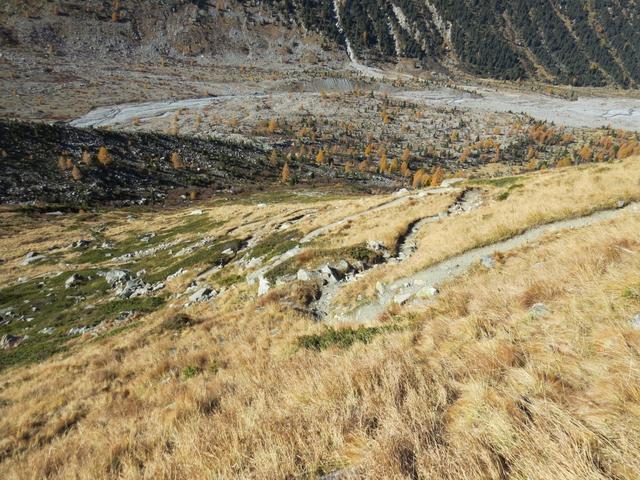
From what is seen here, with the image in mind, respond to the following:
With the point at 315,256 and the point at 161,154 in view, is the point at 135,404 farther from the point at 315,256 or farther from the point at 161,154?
the point at 161,154

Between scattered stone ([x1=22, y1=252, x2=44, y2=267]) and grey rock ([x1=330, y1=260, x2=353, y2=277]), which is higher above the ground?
grey rock ([x1=330, y1=260, x2=353, y2=277])

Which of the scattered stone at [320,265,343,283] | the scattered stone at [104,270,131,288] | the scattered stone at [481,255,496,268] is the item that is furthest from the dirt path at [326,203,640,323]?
the scattered stone at [104,270,131,288]

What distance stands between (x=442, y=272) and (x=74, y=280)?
1362 inches

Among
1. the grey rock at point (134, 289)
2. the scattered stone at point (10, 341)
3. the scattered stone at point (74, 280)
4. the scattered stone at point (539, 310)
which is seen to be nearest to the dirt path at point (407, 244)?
the scattered stone at point (539, 310)

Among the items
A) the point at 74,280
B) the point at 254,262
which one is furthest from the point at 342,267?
the point at 74,280

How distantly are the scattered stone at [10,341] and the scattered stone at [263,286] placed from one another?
60.2 ft

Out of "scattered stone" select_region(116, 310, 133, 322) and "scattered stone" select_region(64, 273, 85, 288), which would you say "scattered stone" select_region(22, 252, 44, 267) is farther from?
"scattered stone" select_region(116, 310, 133, 322)

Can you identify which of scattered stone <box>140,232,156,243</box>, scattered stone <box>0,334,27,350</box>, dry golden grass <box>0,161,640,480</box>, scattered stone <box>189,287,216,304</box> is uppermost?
dry golden grass <box>0,161,640,480</box>

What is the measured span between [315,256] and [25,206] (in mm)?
71882

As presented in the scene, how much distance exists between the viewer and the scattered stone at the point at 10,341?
22375mm

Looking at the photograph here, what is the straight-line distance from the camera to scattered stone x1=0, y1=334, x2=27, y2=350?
73.4ft

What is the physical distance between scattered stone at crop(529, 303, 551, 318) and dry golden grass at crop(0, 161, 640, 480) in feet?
0.31

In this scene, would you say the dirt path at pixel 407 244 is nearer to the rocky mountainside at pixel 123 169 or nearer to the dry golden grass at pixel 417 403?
the dry golden grass at pixel 417 403

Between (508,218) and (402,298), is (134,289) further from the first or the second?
(508,218)
